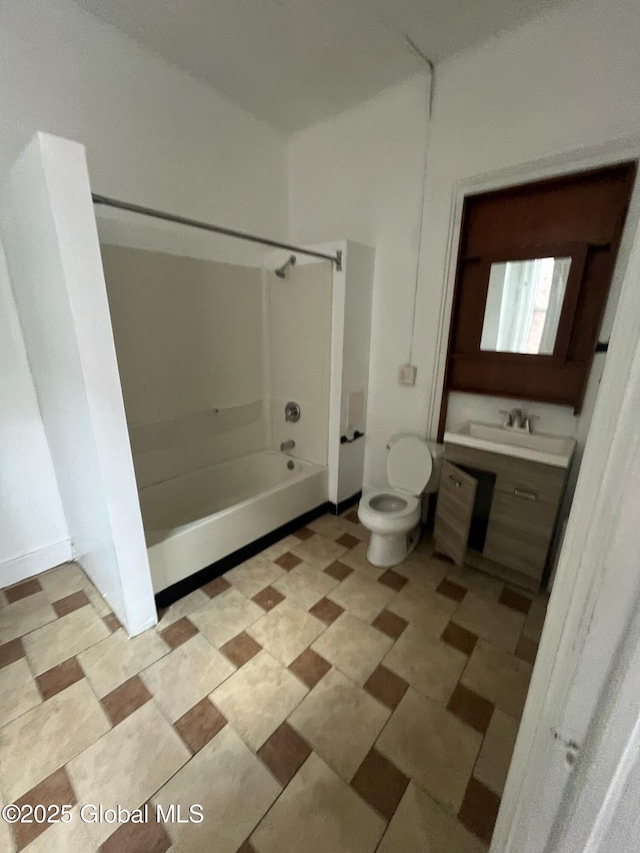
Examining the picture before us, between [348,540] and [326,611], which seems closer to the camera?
[326,611]

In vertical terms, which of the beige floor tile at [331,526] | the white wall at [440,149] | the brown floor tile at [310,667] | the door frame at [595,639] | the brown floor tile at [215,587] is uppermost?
the white wall at [440,149]

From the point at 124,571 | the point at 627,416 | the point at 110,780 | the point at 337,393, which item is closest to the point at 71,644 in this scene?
the point at 124,571

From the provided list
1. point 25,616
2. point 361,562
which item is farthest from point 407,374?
point 25,616

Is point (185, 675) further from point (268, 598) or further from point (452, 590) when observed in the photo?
point (452, 590)

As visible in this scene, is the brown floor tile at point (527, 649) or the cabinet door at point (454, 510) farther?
the cabinet door at point (454, 510)

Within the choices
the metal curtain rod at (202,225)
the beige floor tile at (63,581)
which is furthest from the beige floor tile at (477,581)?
the beige floor tile at (63,581)

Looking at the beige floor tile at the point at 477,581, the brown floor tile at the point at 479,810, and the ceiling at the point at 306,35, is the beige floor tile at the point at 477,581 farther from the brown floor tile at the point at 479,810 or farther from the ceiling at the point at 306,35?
the ceiling at the point at 306,35

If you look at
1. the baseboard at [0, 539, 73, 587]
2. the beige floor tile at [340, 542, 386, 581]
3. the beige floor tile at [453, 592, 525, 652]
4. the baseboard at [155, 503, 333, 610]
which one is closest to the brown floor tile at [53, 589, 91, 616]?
the baseboard at [0, 539, 73, 587]

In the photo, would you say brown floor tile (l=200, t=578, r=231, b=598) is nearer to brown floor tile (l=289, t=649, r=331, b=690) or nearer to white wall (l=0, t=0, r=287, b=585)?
brown floor tile (l=289, t=649, r=331, b=690)

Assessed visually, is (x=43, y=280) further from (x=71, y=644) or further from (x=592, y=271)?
(x=592, y=271)

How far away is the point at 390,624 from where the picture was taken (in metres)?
1.65

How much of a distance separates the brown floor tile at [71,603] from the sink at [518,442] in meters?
2.07

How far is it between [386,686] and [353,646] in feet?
0.69

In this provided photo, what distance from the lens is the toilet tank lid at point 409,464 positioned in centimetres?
215
